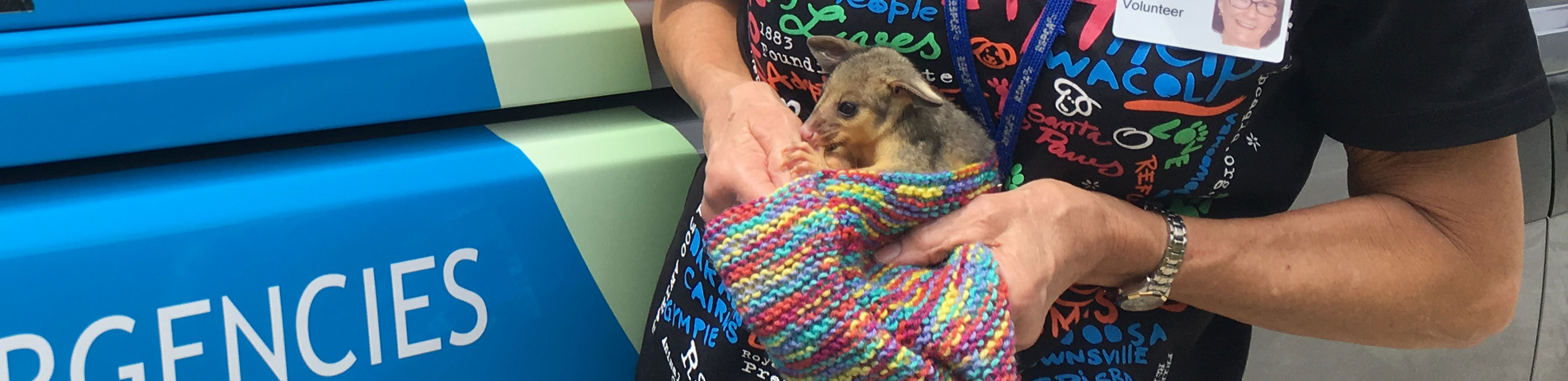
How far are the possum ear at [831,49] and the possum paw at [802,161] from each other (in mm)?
88

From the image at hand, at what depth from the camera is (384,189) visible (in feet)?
3.19

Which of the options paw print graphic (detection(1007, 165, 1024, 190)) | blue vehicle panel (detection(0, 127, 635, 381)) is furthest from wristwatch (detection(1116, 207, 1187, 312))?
blue vehicle panel (detection(0, 127, 635, 381))

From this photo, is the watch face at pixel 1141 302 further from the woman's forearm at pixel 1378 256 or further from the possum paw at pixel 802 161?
the possum paw at pixel 802 161

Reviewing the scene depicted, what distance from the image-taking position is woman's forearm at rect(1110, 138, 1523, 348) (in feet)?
2.85

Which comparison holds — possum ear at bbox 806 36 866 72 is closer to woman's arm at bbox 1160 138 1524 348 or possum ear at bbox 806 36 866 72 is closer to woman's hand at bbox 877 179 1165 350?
woman's hand at bbox 877 179 1165 350

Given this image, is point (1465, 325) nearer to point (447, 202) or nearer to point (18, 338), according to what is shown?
point (447, 202)

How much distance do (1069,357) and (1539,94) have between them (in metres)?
0.43

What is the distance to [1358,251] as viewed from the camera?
0.90 metres

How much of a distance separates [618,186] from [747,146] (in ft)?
0.91

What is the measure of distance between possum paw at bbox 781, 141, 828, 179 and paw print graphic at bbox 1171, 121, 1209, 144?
0.28 metres

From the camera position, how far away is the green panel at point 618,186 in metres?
1.07

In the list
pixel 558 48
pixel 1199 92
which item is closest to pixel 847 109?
pixel 1199 92

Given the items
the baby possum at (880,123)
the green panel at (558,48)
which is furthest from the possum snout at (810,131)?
the green panel at (558,48)

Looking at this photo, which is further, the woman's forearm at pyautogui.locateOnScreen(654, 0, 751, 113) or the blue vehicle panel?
the woman's forearm at pyautogui.locateOnScreen(654, 0, 751, 113)
